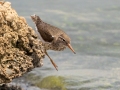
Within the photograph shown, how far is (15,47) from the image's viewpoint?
163 inches

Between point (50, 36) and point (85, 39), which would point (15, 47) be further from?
point (85, 39)

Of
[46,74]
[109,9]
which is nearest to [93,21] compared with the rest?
[109,9]

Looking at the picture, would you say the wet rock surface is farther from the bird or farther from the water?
the water

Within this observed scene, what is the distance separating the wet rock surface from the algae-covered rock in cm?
90

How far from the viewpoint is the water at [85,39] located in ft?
18.2

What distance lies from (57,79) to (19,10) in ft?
11.6

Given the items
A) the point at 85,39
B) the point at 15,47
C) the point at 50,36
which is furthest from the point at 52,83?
the point at 85,39

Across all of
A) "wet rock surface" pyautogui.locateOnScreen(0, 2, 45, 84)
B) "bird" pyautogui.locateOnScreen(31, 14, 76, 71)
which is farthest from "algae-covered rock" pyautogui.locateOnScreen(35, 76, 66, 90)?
"wet rock surface" pyautogui.locateOnScreen(0, 2, 45, 84)

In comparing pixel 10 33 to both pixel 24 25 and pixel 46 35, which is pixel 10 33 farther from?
pixel 46 35

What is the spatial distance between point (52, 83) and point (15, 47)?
4.57ft

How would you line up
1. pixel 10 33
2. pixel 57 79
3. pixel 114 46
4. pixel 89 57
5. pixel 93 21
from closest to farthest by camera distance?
1. pixel 10 33
2. pixel 57 79
3. pixel 89 57
4. pixel 114 46
5. pixel 93 21

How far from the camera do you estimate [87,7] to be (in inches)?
357

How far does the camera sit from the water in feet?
18.2

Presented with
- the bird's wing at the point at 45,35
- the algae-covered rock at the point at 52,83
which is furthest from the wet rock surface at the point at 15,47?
the algae-covered rock at the point at 52,83
